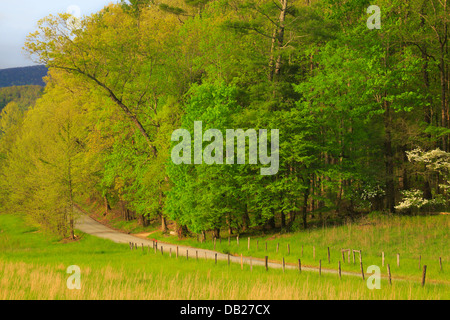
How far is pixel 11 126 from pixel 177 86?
2304 inches

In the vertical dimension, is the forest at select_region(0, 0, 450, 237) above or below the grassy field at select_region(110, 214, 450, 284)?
above

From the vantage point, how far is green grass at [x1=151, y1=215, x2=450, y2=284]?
22.6 metres

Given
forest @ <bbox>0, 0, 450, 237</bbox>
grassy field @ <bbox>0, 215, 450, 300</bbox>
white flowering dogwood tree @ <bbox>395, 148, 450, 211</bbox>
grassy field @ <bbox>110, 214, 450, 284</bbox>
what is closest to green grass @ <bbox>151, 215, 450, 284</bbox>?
grassy field @ <bbox>110, 214, 450, 284</bbox>

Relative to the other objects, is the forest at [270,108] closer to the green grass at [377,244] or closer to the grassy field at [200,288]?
the green grass at [377,244]

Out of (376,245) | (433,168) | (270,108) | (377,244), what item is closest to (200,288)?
(376,245)

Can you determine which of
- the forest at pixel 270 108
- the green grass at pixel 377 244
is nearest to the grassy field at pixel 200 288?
the green grass at pixel 377 244

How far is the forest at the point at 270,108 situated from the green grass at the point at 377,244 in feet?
6.89

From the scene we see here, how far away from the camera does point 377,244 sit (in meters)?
26.9

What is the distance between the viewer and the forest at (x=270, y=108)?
33625mm

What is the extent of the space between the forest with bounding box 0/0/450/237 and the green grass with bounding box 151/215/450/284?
2.10 metres

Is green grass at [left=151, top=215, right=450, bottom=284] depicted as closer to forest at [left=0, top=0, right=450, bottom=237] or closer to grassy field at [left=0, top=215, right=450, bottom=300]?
forest at [left=0, top=0, right=450, bottom=237]

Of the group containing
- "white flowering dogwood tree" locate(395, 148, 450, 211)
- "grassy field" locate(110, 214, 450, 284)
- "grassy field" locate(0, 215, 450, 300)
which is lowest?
"grassy field" locate(110, 214, 450, 284)

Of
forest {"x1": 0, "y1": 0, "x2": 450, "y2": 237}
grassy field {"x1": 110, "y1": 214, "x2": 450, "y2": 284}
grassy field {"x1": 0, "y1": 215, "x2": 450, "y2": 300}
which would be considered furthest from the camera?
forest {"x1": 0, "y1": 0, "x2": 450, "y2": 237}

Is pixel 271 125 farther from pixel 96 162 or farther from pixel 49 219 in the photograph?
pixel 49 219
